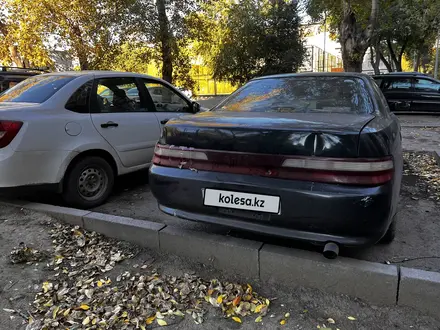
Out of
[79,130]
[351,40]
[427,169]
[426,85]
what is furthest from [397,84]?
[79,130]

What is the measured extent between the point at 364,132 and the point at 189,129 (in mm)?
1260

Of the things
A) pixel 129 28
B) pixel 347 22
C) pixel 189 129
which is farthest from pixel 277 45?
pixel 189 129

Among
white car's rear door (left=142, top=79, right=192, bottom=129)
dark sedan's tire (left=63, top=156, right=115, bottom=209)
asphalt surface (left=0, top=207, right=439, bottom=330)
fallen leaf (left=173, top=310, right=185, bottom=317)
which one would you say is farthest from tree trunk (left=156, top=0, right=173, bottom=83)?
fallen leaf (left=173, top=310, right=185, bottom=317)

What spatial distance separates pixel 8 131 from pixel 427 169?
224 inches

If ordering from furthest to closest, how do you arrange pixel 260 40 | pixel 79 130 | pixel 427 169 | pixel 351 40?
pixel 260 40
pixel 351 40
pixel 427 169
pixel 79 130

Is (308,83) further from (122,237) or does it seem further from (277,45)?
(277,45)

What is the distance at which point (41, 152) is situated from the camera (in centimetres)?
364

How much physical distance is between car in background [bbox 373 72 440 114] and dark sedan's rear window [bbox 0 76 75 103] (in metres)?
11.9

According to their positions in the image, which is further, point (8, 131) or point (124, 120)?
point (124, 120)

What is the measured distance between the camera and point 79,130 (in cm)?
397

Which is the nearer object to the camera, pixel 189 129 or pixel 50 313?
pixel 50 313

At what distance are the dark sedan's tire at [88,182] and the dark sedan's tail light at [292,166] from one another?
1675 mm

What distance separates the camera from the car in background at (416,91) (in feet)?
42.6

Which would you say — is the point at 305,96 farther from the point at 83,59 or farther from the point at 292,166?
the point at 83,59
